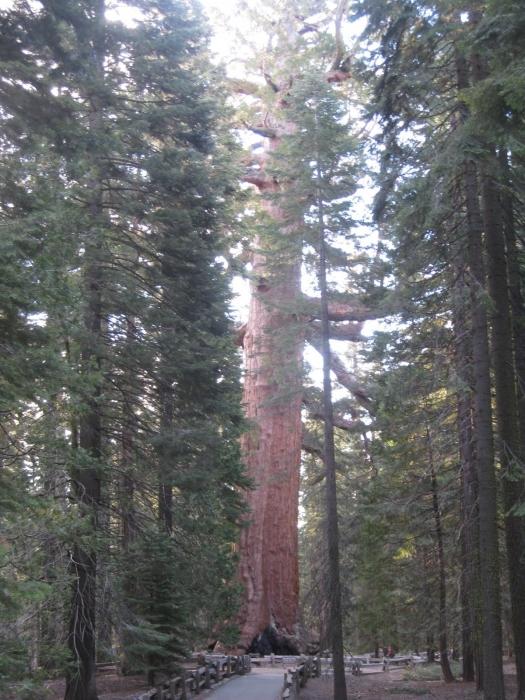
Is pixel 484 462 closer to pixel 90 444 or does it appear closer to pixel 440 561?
pixel 90 444

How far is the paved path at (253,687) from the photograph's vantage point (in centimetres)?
1395

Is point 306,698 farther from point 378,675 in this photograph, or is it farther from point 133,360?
point 378,675

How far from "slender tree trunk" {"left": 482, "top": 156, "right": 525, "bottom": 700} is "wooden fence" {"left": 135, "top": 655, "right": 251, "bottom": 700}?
19.3ft

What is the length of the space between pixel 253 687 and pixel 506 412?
28.7 ft

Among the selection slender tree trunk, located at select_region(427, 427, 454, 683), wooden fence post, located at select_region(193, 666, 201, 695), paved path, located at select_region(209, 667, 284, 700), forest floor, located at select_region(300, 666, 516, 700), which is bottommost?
forest floor, located at select_region(300, 666, 516, 700)

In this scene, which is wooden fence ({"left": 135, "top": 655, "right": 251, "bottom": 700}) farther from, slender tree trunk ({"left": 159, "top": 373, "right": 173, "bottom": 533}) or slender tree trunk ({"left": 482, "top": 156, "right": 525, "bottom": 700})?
slender tree trunk ({"left": 482, "top": 156, "right": 525, "bottom": 700})

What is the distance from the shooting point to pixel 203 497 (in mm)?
14359

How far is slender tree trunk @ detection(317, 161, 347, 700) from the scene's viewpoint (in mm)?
13416

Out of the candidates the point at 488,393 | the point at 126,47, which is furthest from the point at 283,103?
the point at 488,393

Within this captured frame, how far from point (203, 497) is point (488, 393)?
6.51 meters

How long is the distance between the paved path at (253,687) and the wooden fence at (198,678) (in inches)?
11.3

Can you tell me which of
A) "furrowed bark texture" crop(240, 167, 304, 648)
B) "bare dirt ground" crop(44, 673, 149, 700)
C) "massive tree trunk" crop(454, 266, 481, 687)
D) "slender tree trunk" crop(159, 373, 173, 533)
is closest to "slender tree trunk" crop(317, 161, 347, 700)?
"massive tree trunk" crop(454, 266, 481, 687)

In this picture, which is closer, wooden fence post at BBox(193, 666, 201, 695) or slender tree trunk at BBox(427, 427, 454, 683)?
wooden fence post at BBox(193, 666, 201, 695)

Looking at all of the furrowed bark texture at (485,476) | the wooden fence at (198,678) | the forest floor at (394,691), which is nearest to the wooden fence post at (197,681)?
the wooden fence at (198,678)
